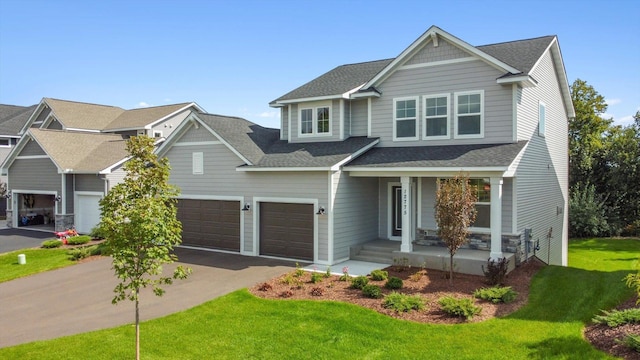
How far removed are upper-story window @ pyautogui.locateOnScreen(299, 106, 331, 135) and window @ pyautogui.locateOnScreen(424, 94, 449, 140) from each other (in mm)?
4014

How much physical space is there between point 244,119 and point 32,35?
29.8ft

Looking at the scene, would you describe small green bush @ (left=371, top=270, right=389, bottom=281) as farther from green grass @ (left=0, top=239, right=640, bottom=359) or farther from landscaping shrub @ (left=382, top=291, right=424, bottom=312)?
green grass @ (left=0, top=239, right=640, bottom=359)

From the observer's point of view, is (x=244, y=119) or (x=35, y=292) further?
(x=244, y=119)

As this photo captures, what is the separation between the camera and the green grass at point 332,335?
26.7 ft

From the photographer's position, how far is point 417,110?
Result: 1655cm

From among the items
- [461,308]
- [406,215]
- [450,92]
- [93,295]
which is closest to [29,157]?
[93,295]

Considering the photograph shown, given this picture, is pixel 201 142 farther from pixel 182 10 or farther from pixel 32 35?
pixel 32 35

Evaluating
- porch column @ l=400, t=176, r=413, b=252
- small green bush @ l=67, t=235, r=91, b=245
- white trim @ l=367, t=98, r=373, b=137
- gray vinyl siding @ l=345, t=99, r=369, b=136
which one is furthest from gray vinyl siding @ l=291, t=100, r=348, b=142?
small green bush @ l=67, t=235, r=91, b=245

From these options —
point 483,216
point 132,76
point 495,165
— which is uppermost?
point 132,76

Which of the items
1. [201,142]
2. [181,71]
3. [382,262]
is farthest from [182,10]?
[382,262]

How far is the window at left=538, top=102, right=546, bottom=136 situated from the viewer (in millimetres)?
16922

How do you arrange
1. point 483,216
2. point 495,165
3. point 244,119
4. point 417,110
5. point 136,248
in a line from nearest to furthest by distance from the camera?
point 136,248 → point 495,165 → point 483,216 → point 417,110 → point 244,119

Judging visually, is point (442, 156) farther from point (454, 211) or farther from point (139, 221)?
point (139, 221)

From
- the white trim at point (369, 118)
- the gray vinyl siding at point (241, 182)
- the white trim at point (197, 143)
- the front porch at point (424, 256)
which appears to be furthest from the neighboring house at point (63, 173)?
the white trim at point (369, 118)
